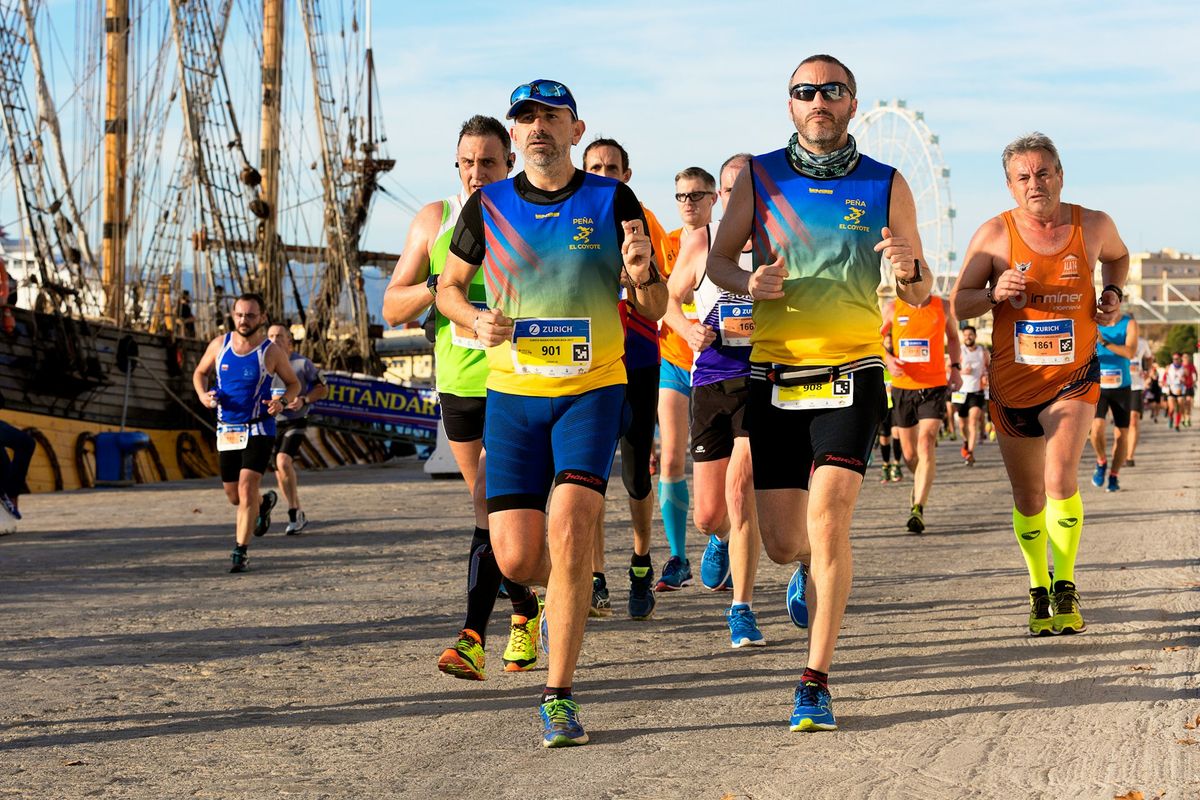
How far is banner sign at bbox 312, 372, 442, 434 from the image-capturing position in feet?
99.5

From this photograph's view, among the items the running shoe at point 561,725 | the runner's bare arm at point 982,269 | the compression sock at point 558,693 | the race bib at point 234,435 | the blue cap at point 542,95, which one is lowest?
the running shoe at point 561,725

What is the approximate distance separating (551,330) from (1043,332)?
10.3 feet

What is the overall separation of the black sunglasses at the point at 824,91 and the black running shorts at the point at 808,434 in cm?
98

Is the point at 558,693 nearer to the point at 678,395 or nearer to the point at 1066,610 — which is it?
the point at 1066,610

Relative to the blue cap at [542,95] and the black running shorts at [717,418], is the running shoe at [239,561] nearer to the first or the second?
the black running shorts at [717,418]

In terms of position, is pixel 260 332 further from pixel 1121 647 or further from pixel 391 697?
pixel 1121 647

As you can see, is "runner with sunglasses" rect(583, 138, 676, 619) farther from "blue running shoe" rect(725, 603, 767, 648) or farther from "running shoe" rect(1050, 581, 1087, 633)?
"running shoe" rect(1050, 581, 1087, 633)

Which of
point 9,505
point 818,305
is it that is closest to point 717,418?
point 818,305

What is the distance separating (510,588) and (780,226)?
2009mm

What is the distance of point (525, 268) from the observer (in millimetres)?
5496

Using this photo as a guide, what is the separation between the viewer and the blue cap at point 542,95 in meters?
5.47

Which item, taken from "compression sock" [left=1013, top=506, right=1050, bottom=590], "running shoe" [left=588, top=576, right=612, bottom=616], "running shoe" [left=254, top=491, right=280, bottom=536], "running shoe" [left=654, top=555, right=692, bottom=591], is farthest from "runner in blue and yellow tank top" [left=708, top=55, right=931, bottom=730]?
"running shoe" [left=254, top=491, right=280, bottom=536]

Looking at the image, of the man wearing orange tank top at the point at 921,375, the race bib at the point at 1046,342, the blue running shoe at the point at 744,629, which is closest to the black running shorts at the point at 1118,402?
the man wearing orange tank top at the point at 921,375

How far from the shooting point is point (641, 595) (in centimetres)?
823
